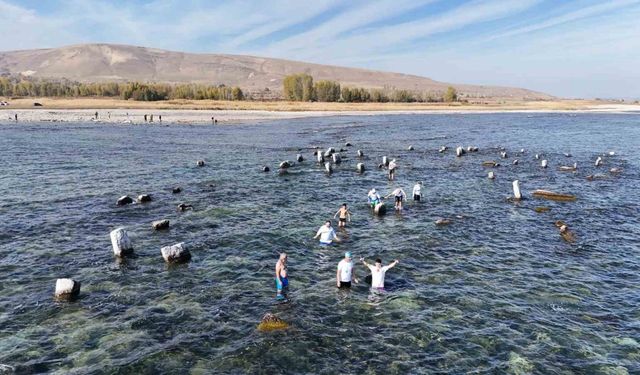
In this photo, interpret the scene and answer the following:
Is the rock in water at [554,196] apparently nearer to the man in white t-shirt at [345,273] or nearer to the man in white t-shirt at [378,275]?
the man in white t-shirt at [378,275]

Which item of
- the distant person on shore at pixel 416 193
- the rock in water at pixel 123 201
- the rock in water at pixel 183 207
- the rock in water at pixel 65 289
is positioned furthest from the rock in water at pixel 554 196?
the rock in water at pixel 65 289

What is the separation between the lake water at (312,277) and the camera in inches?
652

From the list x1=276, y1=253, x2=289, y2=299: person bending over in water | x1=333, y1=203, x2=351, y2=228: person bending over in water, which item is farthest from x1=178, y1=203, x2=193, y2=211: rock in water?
x1=276, y1=253, x2=289, y2=299: person bending over in water

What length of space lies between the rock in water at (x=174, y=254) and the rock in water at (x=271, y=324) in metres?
8.24

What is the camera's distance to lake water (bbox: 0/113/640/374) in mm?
16562

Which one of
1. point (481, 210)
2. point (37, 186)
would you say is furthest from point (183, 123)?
point (481, 210)

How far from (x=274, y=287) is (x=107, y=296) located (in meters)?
7.62

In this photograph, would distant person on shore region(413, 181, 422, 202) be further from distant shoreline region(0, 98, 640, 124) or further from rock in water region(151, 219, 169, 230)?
distant shoreline region(0, 98, 640, 124)

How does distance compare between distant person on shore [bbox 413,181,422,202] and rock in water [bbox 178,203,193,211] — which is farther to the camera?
distant person on shore [bbox 413,181,422,202]


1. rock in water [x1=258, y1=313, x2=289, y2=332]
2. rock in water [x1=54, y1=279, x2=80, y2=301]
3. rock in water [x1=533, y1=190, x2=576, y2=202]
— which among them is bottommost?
rock in water [x1=258, y1=313, x2=289, y2=332]

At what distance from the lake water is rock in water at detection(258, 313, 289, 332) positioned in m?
0.38

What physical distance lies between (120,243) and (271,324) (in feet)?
38.2

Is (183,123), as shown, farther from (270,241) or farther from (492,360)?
(492,360)

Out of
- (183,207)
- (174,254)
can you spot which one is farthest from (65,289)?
(183,207)
